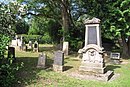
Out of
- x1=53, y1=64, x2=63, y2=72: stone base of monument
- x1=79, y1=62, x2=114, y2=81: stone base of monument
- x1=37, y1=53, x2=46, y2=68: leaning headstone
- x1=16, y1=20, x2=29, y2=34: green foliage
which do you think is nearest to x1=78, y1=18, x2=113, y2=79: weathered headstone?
x1=79, y1=62, x2=114, y2=81: stone base of monument

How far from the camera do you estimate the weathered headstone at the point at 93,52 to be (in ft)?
39.3

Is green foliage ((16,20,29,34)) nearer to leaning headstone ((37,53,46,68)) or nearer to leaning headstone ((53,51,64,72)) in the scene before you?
leaning headstone ((37,53,46,68))

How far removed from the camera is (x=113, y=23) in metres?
18.0

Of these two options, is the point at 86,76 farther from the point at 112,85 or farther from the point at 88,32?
the point at 88,32

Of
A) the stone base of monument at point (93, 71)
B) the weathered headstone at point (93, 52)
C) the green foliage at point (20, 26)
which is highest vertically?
the green foliage at point (20, 26)

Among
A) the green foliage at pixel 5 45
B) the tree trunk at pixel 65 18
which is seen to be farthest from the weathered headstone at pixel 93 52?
the tree trunk at pixel 65 18

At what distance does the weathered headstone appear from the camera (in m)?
12.0

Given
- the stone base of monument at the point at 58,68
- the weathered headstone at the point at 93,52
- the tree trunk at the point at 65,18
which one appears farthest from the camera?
Result: the tree trunk at the point at 65,18

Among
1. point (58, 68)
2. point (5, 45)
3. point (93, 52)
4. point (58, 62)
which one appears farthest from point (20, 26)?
point (5, 45)

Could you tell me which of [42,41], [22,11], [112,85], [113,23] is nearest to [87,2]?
[113,23]

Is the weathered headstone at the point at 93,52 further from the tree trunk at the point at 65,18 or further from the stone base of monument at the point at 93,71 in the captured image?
the tree trunk at the point at 65,18

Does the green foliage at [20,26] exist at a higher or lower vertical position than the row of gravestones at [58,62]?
higher

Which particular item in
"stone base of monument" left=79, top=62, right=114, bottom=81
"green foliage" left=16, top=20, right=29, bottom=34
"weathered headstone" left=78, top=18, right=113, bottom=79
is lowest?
"stone base of monument" left=79, top=62, right=114, bottom=81

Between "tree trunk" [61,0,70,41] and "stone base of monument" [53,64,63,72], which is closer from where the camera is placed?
"stone base of monument" [53,64,63,72]
